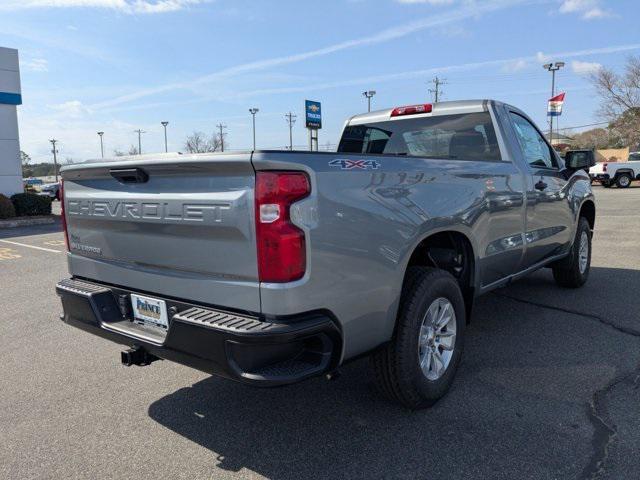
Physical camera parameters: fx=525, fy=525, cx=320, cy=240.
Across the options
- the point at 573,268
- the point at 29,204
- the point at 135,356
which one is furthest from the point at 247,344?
the point at 29,204

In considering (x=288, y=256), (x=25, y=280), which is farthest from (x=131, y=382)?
(x=25, y=280)

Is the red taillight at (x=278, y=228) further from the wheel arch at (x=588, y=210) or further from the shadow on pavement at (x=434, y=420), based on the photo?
the wheel arch at (x=588, y=210)

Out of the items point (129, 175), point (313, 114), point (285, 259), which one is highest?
point (313, 114)

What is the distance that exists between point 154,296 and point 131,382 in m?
1.26

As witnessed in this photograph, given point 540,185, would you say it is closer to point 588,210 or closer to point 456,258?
point 456,258

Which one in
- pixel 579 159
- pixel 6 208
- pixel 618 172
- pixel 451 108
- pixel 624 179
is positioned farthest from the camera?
pixel 624 179

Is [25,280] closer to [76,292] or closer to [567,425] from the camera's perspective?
[76,292]

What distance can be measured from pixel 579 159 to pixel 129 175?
14.7ft

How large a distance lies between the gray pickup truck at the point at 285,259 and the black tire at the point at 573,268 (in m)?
2.28

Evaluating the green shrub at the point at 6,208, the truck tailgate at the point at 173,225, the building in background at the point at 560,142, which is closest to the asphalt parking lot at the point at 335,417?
the truck tailgate at the point at 173,225

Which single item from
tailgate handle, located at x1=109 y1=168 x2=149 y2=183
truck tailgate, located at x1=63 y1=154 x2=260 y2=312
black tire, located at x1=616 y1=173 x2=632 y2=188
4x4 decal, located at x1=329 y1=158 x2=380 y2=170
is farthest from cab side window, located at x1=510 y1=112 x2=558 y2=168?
black tire, located at x1=616 y1=173 x2=632 y2=188

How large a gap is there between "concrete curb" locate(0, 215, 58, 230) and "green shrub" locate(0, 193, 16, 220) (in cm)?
33

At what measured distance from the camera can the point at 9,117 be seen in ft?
60.8

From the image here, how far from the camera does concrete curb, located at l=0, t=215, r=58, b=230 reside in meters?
15.3
